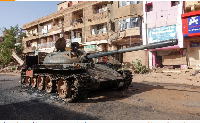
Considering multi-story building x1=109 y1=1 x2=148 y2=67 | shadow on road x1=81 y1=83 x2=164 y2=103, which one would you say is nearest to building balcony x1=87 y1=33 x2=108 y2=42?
multi-story building x1=109 y1=1 x2=148 y2=67

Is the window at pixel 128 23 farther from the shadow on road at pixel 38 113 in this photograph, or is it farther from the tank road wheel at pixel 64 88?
the shadow on road at pixel 38 113

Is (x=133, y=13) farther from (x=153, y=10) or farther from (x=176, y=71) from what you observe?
(x=176, y=71)

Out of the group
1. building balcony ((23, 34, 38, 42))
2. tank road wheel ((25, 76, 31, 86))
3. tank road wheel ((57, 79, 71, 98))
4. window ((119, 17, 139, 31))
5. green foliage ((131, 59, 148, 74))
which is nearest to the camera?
tank road wheel ((57, 79, 71, 98))

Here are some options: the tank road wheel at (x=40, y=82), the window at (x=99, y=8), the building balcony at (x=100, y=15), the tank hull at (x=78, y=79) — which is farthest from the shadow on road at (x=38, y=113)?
the window at (x=99, y=8)

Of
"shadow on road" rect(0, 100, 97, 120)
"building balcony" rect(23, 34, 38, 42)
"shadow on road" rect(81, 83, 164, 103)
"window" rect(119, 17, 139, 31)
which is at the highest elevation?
"building balcony" rect(23, 34, 38, 42)

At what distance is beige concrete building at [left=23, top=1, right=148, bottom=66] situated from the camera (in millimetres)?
18094

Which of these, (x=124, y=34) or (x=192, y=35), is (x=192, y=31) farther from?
(x=124, y=34)

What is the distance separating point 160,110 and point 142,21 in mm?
14825

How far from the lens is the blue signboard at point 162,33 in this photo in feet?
50.8

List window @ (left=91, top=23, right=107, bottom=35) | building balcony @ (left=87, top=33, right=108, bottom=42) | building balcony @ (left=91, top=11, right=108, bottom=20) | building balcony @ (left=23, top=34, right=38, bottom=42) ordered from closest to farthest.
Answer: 1. building balcony @ (left=87, top=33, right=108, bottom=42)
2. building balcony @ (left=91, top=11, right=108, bottom=20)
3. window @ (left=91, top=23, right=107, bottom=35)
4. building balcony @ (left=23, top=34, right=38, bottom=42)

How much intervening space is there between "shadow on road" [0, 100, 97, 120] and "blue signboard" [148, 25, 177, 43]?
14.1 metres

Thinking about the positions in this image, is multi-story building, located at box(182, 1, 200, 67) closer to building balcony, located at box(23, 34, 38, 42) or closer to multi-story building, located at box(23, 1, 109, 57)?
multi-story building, located at box(23, 1, 109, 57)

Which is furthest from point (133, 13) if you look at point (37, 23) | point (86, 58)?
point (37, 23)

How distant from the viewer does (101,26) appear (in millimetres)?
21688
